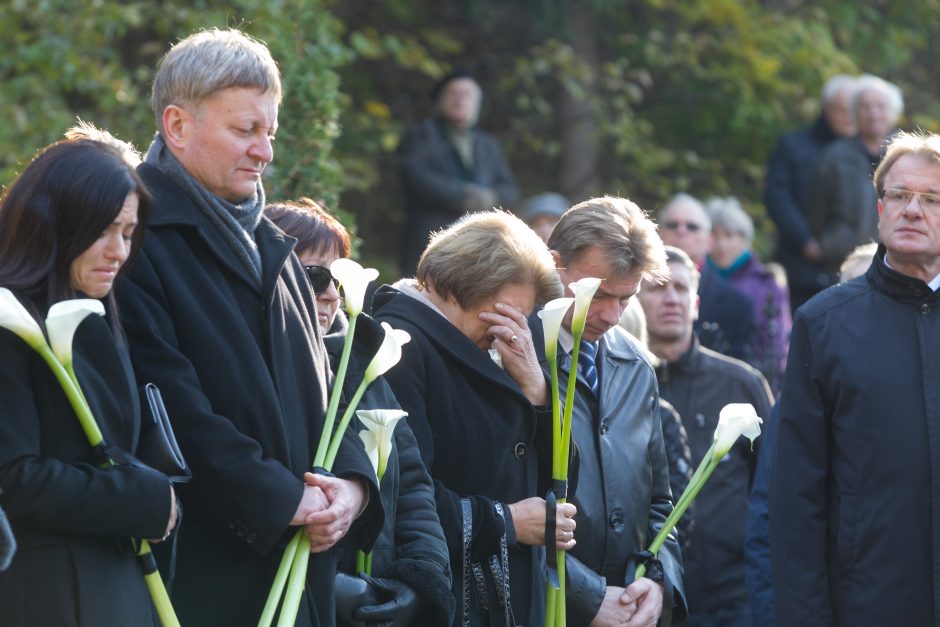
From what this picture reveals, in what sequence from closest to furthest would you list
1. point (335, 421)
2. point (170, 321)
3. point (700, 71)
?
point (170, 321), point (335, 421), point (700, 71)

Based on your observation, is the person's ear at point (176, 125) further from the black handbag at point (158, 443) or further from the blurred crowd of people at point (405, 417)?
the black handbag at point (158, 443)

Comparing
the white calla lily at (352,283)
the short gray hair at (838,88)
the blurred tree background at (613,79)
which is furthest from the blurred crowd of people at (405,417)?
the blurred tree background at (613,79)

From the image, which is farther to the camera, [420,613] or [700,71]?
[700,71]

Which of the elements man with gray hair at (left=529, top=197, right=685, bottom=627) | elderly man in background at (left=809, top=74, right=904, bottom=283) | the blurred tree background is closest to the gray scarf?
man with gray hair at (left=529, top=197, right=685, bottom=627)

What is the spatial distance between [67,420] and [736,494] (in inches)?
132

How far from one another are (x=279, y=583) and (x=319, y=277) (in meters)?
1.16

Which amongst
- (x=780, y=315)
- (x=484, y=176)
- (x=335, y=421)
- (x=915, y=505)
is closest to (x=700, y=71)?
(x=484, y=176)

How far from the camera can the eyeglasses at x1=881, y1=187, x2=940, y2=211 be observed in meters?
4.59

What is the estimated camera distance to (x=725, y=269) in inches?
394

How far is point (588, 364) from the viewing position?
4785mm

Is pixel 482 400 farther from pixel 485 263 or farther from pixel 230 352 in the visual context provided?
pixel 230 352

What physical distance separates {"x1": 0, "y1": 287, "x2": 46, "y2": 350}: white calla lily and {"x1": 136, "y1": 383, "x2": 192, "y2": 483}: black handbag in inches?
14.0

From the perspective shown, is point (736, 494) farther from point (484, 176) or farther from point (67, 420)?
point (484, 176)

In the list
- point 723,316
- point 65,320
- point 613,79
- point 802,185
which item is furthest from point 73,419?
point 613,79
